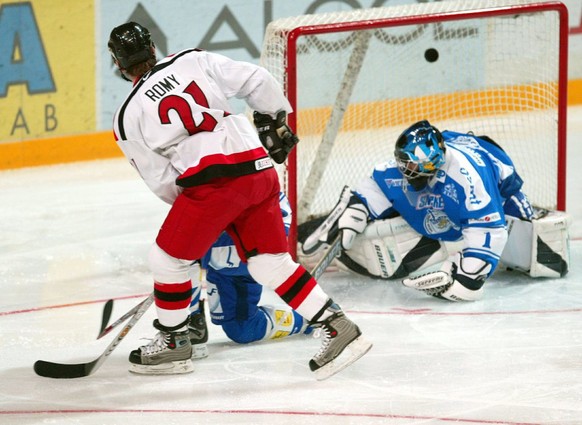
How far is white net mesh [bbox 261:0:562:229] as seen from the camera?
188 inches

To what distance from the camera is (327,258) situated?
174 inches

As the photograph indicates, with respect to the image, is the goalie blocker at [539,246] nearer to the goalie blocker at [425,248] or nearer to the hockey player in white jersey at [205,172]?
the goalie blocker at [425,248]

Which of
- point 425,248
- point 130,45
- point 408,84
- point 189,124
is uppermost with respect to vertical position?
point 130,45

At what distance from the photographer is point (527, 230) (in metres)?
4.54

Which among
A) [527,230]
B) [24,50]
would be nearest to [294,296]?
[527,230]

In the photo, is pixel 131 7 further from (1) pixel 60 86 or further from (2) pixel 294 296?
(2) pixel 294 296

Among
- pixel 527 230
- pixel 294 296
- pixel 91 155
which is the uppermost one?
pixel 294 296

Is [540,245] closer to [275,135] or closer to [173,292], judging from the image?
[275,135]

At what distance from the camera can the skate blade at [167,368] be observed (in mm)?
3561

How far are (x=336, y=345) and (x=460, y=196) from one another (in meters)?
1.09

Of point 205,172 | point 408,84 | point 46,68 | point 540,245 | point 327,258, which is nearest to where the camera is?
point 205,172

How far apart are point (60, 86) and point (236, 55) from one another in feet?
3.40

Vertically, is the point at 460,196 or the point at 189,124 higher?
the point at 189,124

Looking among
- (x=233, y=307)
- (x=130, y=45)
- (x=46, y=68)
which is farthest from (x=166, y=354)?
(x=46, y=68)
